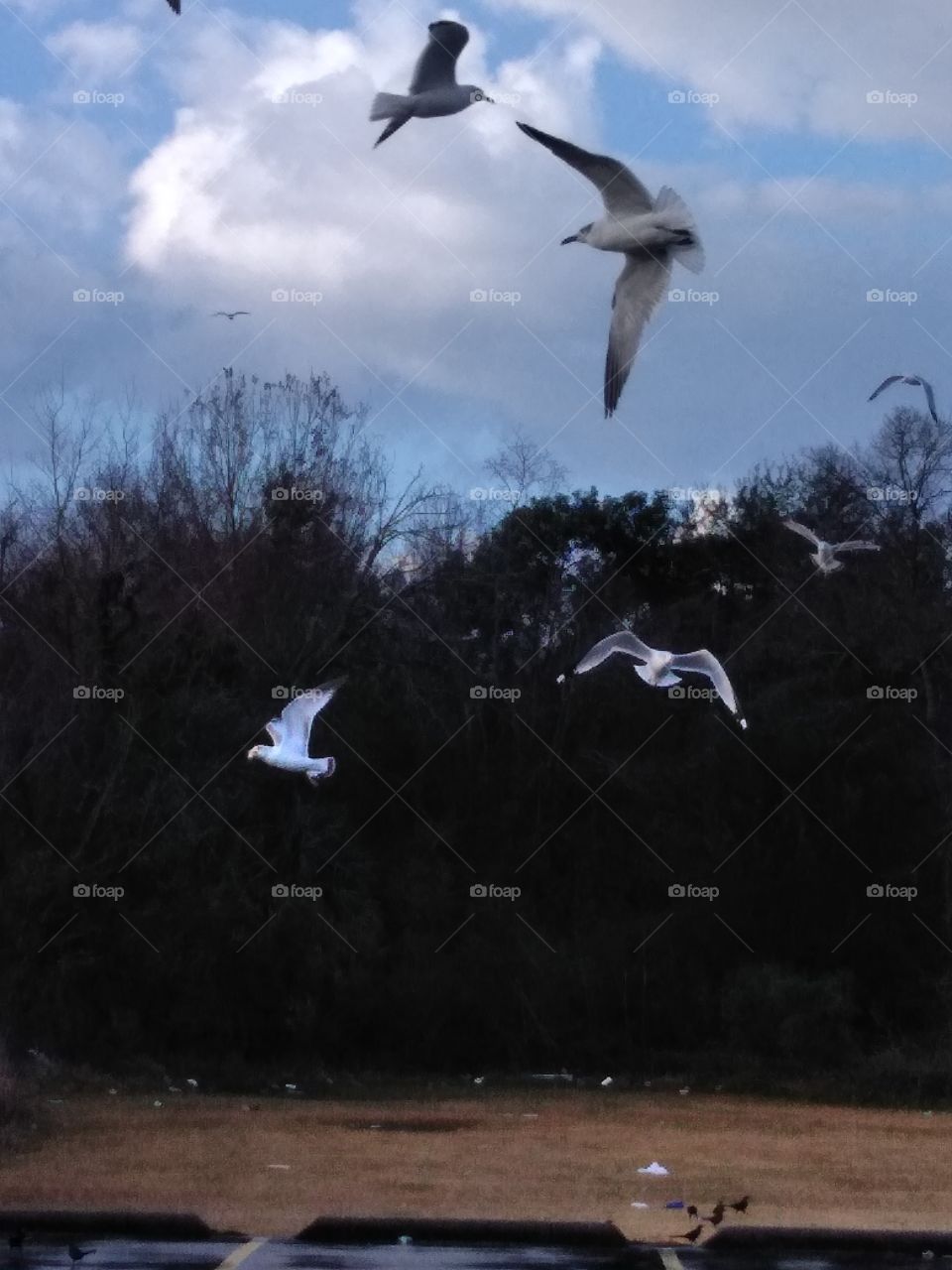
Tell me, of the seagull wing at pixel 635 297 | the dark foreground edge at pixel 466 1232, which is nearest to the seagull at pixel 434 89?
the seagull wing at pixel 635 297

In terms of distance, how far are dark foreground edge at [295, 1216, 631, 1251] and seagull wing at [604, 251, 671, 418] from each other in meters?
5.18

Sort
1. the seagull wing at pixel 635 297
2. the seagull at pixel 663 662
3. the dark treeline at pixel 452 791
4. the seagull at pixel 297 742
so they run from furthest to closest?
the dark treeline at pixel 452 791 → the seagull at pixel 297 742 → the seagull at pixel 663 662 → the seagull wing at pixel 635 297

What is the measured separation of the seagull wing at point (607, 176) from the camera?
32.7 feet

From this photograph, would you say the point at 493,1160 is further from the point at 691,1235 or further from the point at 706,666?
the point at 691,1235

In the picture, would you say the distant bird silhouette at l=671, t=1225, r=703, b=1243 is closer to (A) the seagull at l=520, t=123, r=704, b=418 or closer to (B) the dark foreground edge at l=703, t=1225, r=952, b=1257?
(B) the dark foreground edge at l=703, t=1225, r=952, b=1257

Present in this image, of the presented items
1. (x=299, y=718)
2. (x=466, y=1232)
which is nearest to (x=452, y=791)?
(x=299, y=718)

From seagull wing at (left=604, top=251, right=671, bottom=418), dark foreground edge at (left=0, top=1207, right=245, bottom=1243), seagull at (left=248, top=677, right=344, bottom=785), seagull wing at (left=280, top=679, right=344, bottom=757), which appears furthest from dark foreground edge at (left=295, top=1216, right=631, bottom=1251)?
seagull wing at (left=604, top=251, right=671, bottom=418)

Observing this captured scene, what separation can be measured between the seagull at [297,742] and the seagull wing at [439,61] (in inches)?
176

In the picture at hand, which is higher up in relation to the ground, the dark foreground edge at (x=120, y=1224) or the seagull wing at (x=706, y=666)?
the seagull wing at (x=706, y=666)

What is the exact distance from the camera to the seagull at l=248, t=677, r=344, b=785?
1291cm

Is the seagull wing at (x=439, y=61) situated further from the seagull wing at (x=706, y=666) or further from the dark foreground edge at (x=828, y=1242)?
the dark foreground edge at (x=828, y=1242)

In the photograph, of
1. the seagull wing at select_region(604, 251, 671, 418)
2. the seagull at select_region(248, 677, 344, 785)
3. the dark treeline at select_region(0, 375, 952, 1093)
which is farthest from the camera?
the dark treeline at select_region(0, 375, 952, 1093)

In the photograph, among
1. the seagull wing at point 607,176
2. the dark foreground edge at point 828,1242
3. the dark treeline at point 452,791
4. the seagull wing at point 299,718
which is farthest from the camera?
the dark treeline at point 452,791

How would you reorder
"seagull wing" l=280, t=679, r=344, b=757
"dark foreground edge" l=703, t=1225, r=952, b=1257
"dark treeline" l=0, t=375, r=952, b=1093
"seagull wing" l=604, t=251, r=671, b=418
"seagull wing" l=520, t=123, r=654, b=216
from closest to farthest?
"dark foreground edge" l=703, t=1225, r=952, b=1257, "seagull wing" l=520, t=123, r=654, b=216, "seagull wing" l=604, t=251, r=671, b=418, "seagull wing" l=280, t=679, r=344, b=757, "dark treeline" l=0, t=375, r=952, b=1093
